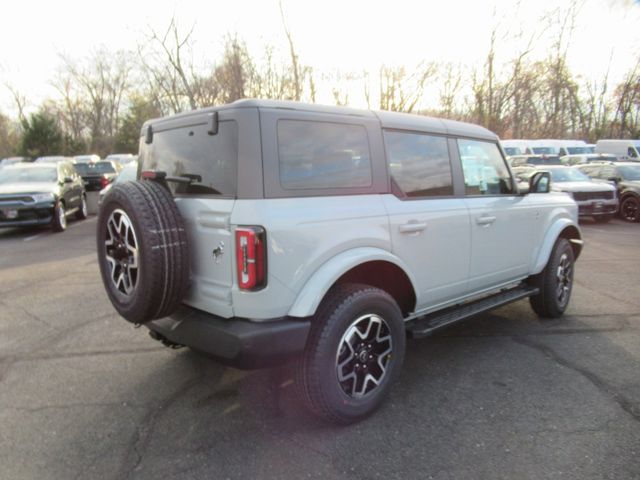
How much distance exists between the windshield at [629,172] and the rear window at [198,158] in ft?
49.5

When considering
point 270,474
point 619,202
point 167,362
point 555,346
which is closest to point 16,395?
point 167,362

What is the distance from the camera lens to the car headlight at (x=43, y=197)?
10367 millimetres

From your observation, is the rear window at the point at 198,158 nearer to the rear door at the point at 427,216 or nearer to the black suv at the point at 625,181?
the rear door at the point at 427,216

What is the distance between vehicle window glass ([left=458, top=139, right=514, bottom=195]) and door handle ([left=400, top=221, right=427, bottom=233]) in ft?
2.62

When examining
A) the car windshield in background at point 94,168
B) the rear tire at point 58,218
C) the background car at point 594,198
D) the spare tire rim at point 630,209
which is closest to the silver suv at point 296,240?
the rear tire at point 58,218

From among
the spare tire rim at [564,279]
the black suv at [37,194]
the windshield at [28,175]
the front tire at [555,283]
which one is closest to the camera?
the front tire at [555,283]

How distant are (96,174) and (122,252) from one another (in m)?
17.7

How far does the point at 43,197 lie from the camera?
10500 millimetres

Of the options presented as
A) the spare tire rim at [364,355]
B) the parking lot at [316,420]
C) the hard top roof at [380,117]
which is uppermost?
the hard top roof at [380,117]

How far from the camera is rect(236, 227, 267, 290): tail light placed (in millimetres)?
2395

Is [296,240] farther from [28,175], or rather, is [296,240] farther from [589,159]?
[589,159]

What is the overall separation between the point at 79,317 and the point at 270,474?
347 cm

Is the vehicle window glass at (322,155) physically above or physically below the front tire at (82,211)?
above

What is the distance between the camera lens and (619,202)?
13.7m
